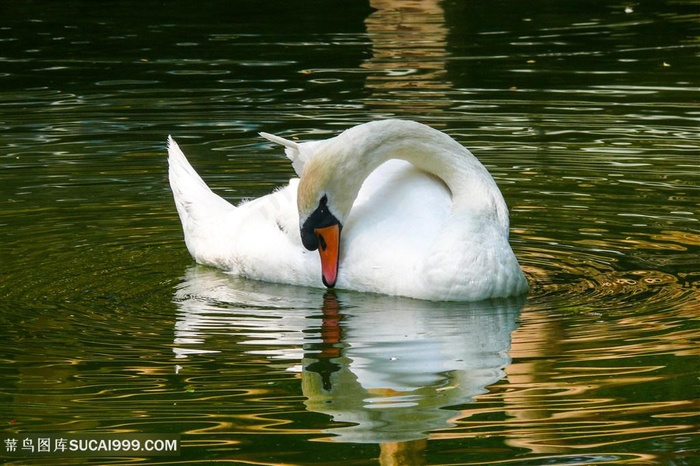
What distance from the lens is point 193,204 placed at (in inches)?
387

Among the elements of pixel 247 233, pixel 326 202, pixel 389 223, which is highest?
pixel 326 202

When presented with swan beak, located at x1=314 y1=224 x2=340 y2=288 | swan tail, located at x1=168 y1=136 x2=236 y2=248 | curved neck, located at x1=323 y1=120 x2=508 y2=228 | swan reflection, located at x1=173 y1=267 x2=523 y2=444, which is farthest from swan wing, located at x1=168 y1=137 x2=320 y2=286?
curved neck, located at x1=323 y1=120 x2=508 y2=228

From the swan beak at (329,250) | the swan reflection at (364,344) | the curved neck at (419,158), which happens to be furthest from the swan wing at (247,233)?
the curved neck at (419,158)

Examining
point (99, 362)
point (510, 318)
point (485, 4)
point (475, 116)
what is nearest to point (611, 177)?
point (475, 116)

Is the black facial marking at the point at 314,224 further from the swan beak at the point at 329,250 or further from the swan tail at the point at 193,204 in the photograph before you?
the swan tail at the point at 193,204

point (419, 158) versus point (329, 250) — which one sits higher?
point (419, 158)

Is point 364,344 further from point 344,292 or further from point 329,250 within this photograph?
point 344,292

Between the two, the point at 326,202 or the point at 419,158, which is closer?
the point at 326,202

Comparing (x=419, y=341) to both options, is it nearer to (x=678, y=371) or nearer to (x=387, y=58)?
(x=678, y=371)

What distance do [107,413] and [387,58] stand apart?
35.3ft

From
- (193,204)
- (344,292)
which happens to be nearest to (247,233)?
(193,204)

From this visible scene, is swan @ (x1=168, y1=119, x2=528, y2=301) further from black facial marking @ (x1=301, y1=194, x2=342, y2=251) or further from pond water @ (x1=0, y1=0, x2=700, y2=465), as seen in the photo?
pond water @ (x1=0, y1=0, x2=700, y2=465)

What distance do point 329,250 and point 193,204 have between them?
1.62 metres

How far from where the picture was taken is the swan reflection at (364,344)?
657cm
